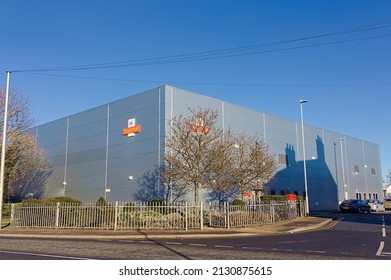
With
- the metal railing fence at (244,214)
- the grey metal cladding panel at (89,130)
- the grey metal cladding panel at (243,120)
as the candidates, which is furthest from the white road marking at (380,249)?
the grey metal cladding panel at (89,130)

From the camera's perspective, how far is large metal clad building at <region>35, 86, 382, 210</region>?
3109 cm

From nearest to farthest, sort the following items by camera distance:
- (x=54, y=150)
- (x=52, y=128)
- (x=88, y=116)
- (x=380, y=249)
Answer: (x=380, y=249) → (x=88, y=116) → (x=54, y=150) → (x=52, y=128)

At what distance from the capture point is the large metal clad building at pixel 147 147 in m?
31.1

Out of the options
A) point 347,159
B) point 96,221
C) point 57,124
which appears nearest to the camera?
point 96,221

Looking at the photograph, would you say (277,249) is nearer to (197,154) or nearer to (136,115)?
(197,154)

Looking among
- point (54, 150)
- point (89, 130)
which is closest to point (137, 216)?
point (89, 130)

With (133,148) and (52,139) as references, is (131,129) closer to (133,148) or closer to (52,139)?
(133,148)

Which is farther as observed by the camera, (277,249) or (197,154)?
(197,154)

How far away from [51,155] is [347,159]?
4076 cm

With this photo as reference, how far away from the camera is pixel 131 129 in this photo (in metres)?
32.4

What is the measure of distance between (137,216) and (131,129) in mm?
13307

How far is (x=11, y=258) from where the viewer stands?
33.3ft

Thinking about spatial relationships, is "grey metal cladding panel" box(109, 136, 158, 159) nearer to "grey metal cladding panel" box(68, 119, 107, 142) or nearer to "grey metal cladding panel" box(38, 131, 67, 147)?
"grey metal cladding panel" box(68, 119, 107, 142)
